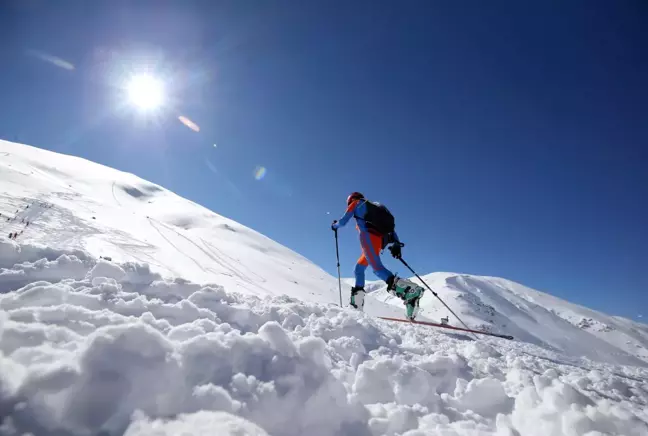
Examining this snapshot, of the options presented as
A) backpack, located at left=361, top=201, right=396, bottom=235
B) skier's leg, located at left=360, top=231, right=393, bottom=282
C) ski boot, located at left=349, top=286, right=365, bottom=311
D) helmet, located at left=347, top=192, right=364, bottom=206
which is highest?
helmet, located at left=347, top=192, right=364, bottom=206

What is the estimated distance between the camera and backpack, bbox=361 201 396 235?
699 centimetres

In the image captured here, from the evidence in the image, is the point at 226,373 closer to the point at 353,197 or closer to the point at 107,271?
the point at 107,271

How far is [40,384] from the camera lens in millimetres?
1400

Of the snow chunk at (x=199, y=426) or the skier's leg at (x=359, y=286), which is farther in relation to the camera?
the skier's leg at (x=359, y=286)

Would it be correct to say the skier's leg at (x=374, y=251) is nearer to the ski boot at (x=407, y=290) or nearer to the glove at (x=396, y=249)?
the ski boot at (x=407, y=290)

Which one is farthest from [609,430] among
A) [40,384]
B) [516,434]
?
[40,384]

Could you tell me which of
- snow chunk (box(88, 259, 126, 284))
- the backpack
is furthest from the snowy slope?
snow chunk (box(88, 259, 126, 284))

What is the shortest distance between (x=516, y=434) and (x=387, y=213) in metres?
5.46

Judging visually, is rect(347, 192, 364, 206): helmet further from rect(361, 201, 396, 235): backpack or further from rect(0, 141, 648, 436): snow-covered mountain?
rect(0, 141, 648, 436): snow-covered mountain

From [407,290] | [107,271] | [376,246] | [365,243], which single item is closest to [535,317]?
[407,290]

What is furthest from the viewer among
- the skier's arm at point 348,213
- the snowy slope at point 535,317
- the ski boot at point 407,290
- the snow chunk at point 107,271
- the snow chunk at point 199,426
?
the snowy slope at point 535,317

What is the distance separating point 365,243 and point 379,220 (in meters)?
0.69

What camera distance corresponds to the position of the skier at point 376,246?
6.66m

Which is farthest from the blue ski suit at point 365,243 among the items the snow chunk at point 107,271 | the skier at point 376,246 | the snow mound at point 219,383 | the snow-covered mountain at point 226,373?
the snow chunk at point 107,271
